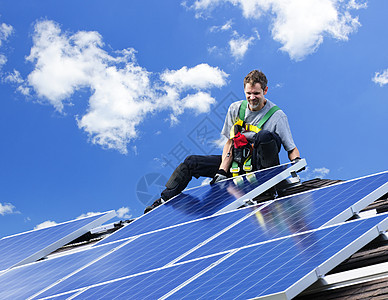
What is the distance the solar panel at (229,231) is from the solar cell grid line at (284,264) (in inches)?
15.3

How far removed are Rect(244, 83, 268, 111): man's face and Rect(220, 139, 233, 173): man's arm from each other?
0.78 metres

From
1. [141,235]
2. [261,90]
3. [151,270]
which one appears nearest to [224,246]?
[151,270]

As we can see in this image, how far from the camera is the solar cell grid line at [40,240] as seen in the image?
32.4ft

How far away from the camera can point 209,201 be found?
902cm

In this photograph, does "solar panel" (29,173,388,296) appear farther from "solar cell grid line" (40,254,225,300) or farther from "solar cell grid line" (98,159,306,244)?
"solar cell grid line" (98,159,306,244)

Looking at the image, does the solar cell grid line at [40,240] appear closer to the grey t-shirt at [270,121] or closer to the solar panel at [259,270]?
the grey t-shirt at [270,121]

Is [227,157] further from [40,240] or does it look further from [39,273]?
[39,273]

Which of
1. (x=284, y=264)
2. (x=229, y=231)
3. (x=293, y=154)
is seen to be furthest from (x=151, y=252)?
(x=293, y=154)

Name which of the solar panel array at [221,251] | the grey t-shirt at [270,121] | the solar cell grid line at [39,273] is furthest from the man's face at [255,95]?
the solar cell grid line at [39,273]

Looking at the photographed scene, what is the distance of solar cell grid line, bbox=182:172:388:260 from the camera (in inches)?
244

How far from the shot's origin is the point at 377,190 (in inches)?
262

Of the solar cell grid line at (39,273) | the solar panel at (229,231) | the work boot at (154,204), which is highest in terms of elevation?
the work boot at (154,204)

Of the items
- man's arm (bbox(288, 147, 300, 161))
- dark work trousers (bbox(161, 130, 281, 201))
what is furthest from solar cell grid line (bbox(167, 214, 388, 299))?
man's arm (bbox(288, 147, 300, 161))

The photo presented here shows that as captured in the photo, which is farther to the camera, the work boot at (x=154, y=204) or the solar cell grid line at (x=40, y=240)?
the work boot at (x=154, y=204)
